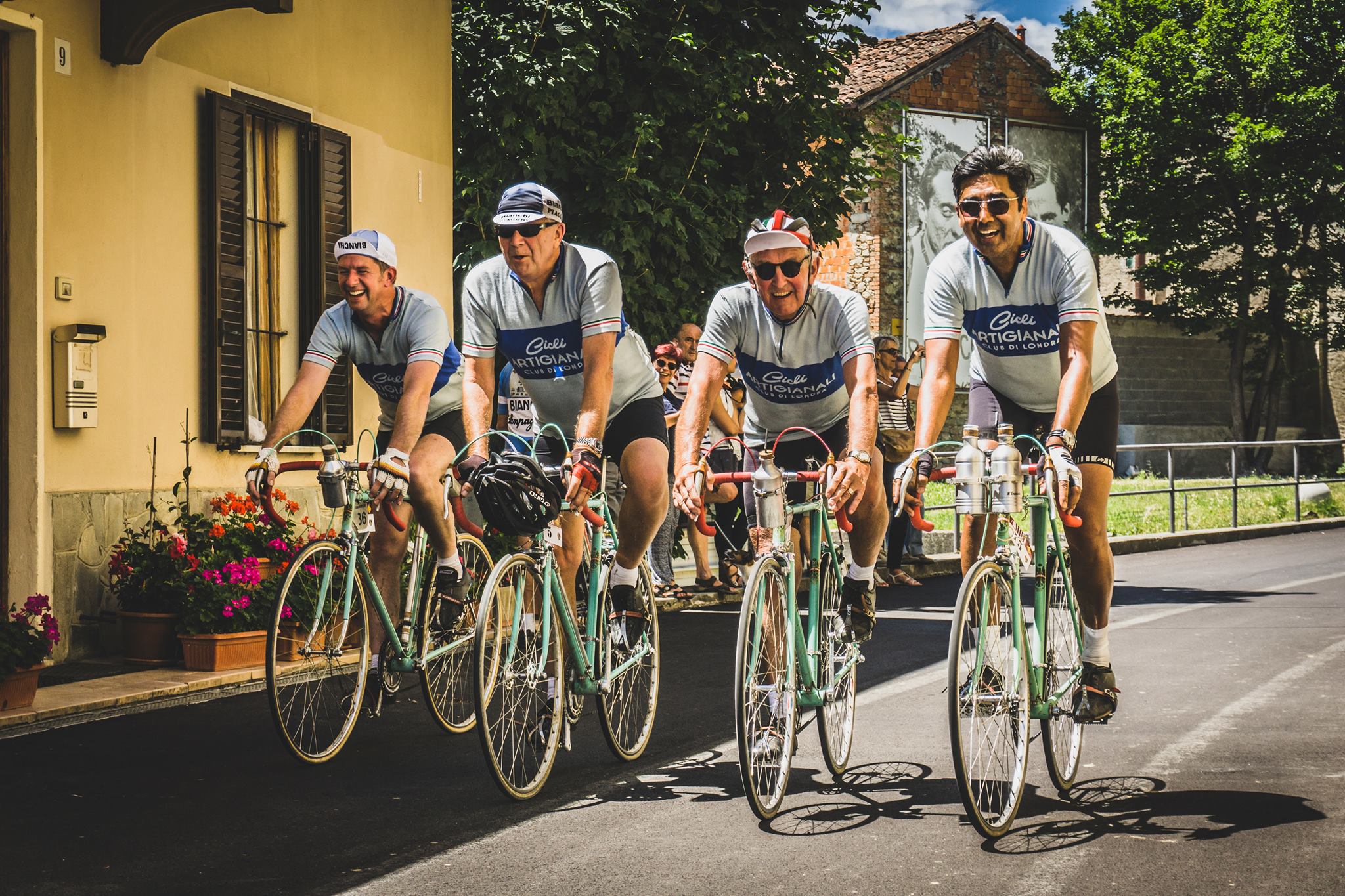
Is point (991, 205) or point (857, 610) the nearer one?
point (991, 205)

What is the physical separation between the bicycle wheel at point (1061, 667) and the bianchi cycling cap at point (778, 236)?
56.7 inches

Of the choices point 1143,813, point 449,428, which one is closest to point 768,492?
point 1143,813

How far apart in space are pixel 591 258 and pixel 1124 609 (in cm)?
702

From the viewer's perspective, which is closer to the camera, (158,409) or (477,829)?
(477,829)

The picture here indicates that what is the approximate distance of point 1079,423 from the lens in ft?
18.1

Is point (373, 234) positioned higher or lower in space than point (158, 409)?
higher

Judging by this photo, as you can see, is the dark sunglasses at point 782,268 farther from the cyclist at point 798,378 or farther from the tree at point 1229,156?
the tree at point 1229,156

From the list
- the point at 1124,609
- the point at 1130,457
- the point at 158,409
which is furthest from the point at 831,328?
the point at 1130,457

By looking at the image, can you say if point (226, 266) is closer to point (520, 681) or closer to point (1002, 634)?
point (520, 681)

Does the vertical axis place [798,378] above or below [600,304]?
below

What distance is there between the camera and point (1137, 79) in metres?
39.7

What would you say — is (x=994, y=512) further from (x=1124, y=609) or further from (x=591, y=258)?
(x=1124, y=609)

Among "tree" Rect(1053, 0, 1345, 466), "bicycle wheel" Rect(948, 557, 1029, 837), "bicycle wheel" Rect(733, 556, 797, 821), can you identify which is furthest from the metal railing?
"tree" Rect(1053, 0, 1345, 466)

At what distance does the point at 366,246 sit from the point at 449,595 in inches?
60.6
